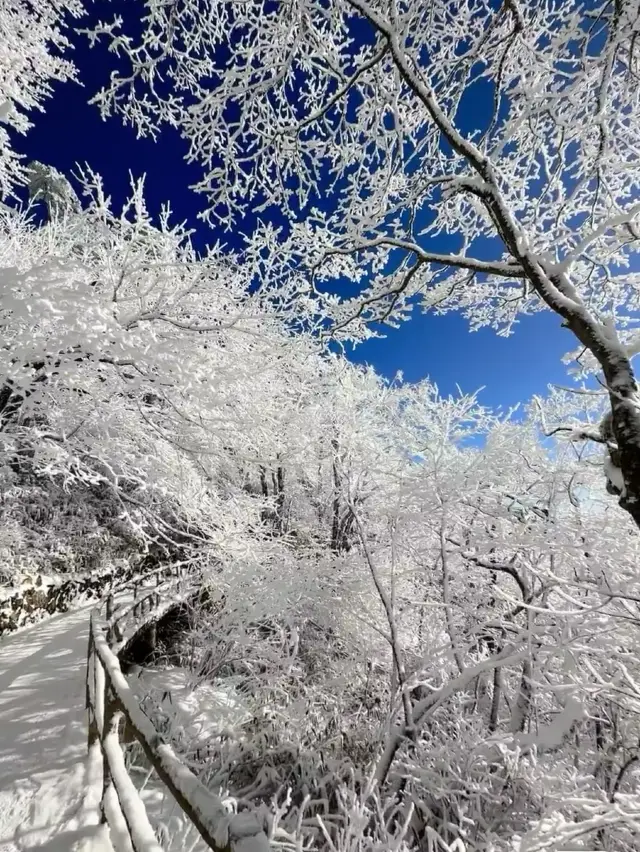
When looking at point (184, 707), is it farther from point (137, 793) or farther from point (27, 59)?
point (27, 59)

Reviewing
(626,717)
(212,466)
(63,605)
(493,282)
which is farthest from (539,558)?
(63,605)

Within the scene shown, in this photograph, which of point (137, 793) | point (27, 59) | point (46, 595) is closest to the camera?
point (137, 793)

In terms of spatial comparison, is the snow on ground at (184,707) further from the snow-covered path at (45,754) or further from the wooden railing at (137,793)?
the wooden railing at (137,793)

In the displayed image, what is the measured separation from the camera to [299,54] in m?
3.60

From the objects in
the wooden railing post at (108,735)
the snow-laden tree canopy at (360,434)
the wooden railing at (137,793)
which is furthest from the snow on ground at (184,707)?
the wooden railing at (137,793)

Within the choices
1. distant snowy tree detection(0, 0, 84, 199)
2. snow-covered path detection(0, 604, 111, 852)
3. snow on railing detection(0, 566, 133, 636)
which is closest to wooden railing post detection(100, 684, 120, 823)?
snow-covered path detection(0, 604, 111, 852)

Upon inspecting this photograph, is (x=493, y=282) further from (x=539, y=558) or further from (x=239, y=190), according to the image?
(x=539, y=558)

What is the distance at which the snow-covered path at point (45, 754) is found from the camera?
2943 millimetres

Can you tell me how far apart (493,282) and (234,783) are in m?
8.82

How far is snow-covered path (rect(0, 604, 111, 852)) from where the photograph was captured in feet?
9.66

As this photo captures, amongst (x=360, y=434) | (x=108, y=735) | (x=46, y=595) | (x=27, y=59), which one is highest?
(x=27, y=59)

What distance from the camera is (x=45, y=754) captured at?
4.21 meters

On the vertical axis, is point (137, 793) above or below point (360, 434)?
below

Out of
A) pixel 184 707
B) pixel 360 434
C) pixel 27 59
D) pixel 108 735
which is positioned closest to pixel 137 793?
pixel 108 735
